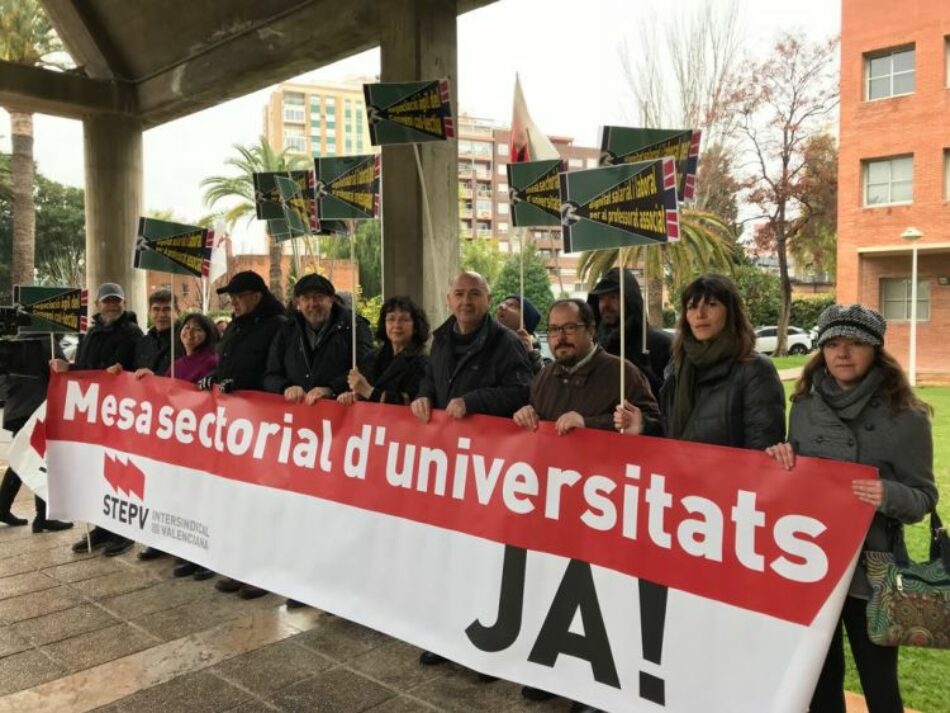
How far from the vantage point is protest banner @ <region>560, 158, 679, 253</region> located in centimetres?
282

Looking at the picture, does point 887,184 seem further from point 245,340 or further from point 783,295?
point 245,340

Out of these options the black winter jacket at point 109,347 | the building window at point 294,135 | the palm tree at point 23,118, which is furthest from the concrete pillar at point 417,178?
the building window at point 294,135

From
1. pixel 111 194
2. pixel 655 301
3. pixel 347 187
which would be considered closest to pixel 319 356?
pixel 347 187

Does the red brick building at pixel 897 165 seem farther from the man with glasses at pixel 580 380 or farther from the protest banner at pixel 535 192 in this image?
the man with glasses at pixel 580 380

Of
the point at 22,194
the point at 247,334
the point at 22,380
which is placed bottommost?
the point at 22,380

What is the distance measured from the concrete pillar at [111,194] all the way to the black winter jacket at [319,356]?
21.4 feet

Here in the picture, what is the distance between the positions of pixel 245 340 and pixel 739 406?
118 inches

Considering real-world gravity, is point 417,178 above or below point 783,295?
above

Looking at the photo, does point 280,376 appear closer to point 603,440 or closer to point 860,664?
point 603,440

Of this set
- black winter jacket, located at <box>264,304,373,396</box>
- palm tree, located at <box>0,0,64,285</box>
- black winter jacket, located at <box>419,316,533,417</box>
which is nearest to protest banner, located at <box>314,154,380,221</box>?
black winter jacket, located at <box>264,304,373,396</box>

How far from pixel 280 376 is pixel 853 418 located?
9.98 ft

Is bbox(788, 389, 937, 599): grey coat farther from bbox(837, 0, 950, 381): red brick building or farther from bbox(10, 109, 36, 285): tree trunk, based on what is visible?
bbox(10, 109, 36, 285): tree trunk

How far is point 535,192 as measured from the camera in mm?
4176

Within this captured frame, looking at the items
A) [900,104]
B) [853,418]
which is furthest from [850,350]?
[900,104]
